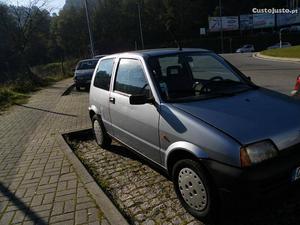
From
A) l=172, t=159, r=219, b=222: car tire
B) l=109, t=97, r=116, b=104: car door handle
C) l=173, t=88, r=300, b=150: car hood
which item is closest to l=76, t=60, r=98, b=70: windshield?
l=109, t=97, r=116, b=104: car door handle

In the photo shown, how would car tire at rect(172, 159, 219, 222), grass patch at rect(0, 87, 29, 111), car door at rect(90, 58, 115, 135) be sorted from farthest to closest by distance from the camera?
grass patch at rect(0, 87, 29, 111), car door at rect(90, 58, 115, 135), car tire at rect(172, 159, 219, 222)

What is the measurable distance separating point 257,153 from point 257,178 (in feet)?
0.75

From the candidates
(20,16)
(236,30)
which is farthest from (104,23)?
(20,16)

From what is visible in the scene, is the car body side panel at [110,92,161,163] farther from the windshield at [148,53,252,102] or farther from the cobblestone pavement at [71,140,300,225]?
the cobblestone pavement at [71,140,300,225]

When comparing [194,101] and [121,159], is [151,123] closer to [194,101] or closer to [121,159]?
[194,101]

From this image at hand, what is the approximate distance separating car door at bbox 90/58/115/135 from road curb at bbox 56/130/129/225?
0.81m

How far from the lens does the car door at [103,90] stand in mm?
5664

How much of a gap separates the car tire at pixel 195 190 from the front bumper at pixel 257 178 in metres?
0.15

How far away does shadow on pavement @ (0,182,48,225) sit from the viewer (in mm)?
3900

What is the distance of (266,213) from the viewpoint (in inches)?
141

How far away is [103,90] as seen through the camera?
5832 mm

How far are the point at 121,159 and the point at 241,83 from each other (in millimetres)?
2493

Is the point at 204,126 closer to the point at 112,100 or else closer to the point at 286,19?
the point at 112,100

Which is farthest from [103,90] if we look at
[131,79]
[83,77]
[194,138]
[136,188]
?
[83,77]
